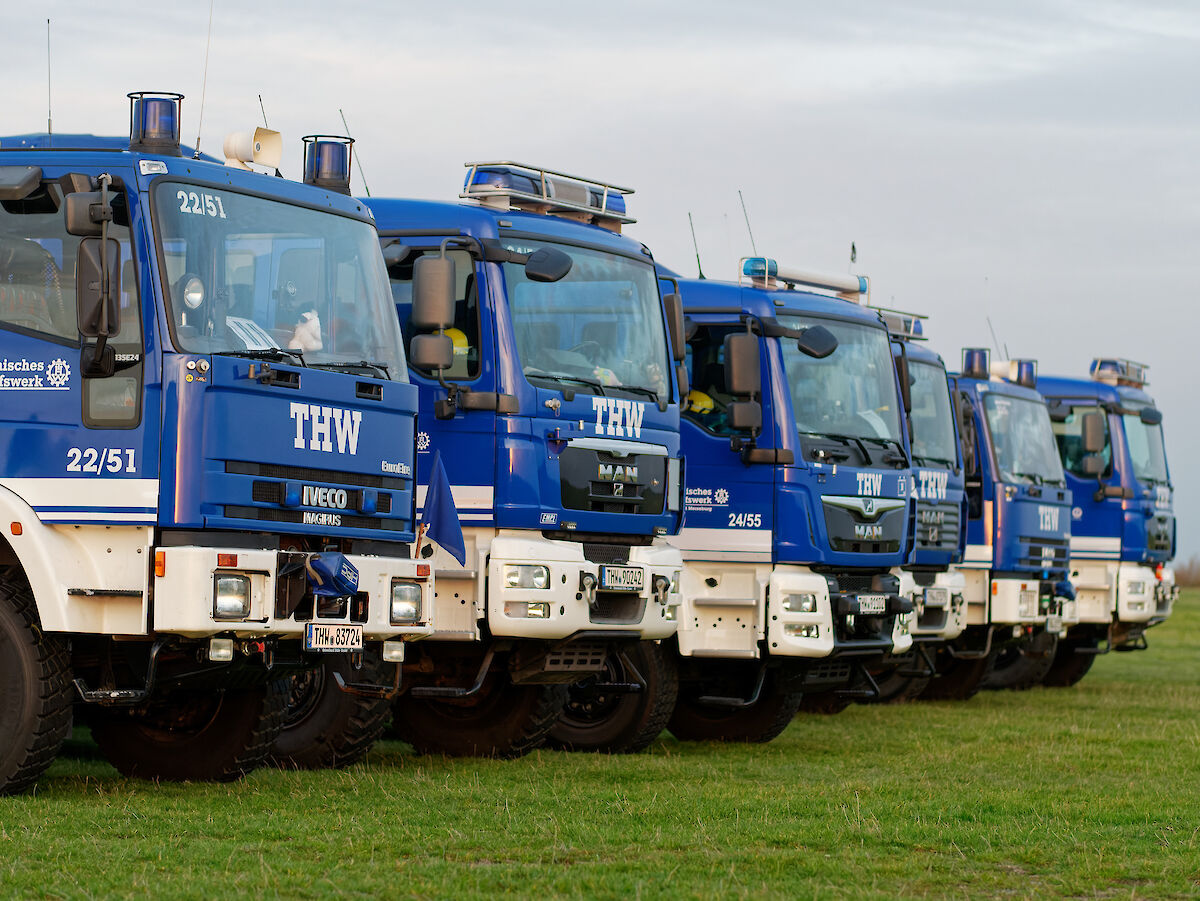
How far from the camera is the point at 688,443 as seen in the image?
48.3 ft

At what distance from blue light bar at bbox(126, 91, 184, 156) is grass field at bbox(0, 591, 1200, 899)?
328cm

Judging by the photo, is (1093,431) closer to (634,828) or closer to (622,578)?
(622,578)

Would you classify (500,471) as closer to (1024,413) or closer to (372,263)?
(372,263)

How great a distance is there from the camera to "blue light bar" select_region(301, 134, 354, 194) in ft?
37.0

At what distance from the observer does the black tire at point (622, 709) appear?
1409cm

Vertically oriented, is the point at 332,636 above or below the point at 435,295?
below

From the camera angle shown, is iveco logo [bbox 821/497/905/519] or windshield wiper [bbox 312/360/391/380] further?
iveco logo [bbox 821/497/905/519]

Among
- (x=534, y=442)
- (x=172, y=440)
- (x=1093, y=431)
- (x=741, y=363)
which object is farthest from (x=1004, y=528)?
(x=172, y=440)

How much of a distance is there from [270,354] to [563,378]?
3023 millimetres

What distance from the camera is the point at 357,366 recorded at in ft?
34.2

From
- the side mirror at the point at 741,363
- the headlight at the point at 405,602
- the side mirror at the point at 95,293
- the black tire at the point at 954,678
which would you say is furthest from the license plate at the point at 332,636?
the black tire at the point at 954,678

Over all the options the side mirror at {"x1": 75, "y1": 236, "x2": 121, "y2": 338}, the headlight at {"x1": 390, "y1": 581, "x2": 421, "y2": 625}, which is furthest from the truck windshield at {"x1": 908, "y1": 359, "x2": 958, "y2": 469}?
the side mirror at {"x1": 75, "y1": 236, "x2": 121, "y2": 338}

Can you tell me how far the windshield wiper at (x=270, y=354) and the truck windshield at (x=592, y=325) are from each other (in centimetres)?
247

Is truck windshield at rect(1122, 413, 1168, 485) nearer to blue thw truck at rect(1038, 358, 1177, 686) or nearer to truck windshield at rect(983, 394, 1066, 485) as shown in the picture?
blue thw truck at rect(1038, 358, 1177, 686)
